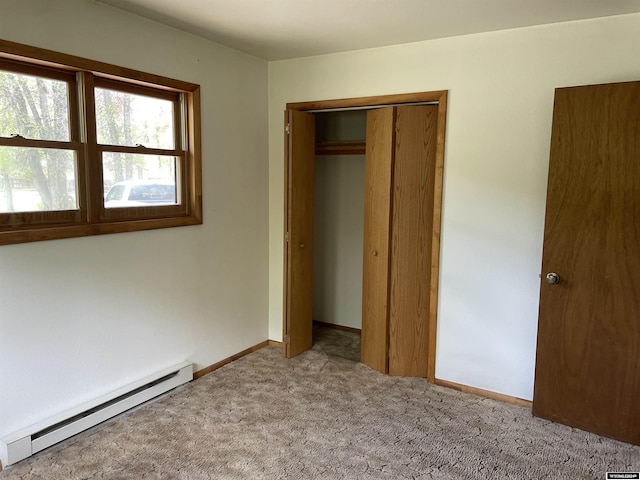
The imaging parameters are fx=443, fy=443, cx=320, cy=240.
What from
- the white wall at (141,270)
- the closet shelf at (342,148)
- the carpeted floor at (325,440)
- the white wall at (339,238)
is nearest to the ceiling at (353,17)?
the white wall at (141,270)

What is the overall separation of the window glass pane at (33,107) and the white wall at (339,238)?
8.10ft

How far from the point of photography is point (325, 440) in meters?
2.54

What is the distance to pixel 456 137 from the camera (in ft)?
10.0

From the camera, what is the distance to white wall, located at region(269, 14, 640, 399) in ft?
8.79

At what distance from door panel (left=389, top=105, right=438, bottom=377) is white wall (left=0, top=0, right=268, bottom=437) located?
1.23 meters

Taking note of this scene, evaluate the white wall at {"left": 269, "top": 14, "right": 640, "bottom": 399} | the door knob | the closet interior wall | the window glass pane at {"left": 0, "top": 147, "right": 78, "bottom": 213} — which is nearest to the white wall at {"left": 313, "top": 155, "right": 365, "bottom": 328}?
the closet interior wall

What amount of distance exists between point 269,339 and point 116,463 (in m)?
1.90

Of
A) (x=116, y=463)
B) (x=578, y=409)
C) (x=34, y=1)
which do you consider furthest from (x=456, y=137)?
(x=116, y=463)

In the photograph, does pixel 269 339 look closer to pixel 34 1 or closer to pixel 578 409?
pixel 578 409

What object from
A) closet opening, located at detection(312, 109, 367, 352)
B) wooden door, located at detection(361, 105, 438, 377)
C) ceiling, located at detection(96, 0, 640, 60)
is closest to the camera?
ceiling, located at detection(96, 0, 640, 60)

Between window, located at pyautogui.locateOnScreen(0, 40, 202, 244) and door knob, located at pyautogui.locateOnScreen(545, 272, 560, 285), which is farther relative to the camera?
door knob, located at pyautogui.locateOnScreen(545, 272, 560, 285)

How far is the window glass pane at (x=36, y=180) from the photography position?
223cm

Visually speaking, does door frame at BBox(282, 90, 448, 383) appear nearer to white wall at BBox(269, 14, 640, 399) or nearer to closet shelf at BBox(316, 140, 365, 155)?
white wall at BBox(269, 14, 640, 399)

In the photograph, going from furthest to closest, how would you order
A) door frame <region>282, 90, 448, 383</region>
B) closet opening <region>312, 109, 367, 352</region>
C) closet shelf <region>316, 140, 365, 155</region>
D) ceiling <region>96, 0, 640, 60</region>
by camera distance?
1. closet opening <region>312, 109, 367, 352</region>
2. closet shelf <region>316, 140, 365, 155</region>
3. door frame <region>282, 90, 448, 383</region>
4. ceiling <region>96, 0, 640, 60</region>
